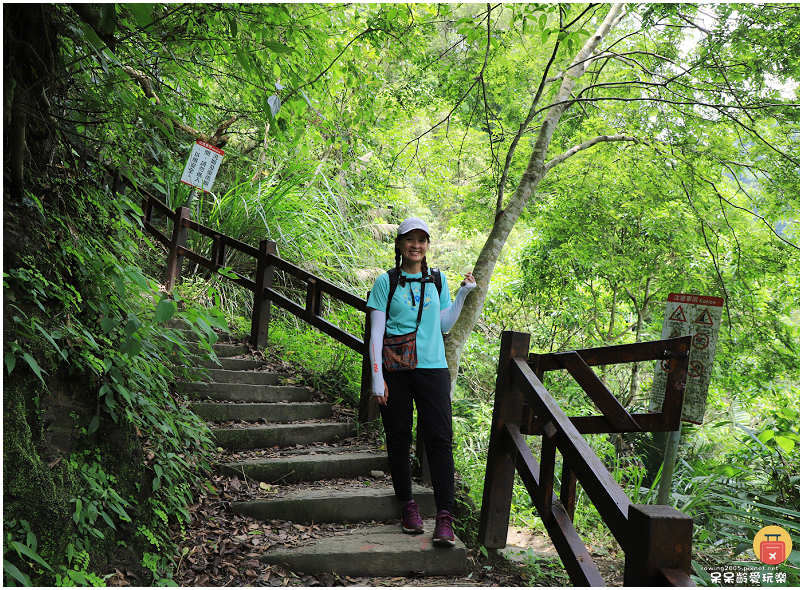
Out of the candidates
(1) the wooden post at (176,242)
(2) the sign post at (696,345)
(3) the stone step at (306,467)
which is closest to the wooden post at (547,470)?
(2) the sign post at (696,345)

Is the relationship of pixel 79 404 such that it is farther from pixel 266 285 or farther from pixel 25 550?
pixel 266 285

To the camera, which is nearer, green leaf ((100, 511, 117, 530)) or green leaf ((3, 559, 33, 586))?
green leaf ((3, 559, 33, 586))

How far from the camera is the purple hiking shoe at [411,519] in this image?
321 cm

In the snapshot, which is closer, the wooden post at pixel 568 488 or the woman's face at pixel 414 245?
the wooden post at pixel 568 488

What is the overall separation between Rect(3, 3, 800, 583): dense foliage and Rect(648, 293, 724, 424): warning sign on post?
526mm

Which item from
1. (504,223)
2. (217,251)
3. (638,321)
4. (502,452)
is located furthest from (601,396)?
(638,321)

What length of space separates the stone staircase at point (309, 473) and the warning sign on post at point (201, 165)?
2.24 metres

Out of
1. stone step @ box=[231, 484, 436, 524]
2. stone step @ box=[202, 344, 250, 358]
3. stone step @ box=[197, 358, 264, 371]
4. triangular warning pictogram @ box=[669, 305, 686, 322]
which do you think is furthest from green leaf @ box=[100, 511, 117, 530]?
triangular warning pictogram @ box=[669, 305, 686, 322]

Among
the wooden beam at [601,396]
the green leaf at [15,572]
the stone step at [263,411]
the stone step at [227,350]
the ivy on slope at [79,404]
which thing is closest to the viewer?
the green leaf at [15,572]

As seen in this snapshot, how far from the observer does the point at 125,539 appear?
266cm

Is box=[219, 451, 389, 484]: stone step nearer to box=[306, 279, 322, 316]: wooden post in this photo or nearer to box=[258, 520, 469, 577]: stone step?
box=[258, 520, 469, 577]: stone step

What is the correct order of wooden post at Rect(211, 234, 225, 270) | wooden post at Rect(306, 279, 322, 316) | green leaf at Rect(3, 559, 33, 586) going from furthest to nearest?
wooden post at Rect(211, 234, 225, 270)
wooden post at Rect(306, 279, 322, 316)
green leaf at Rect(3, 559, 33, 586)

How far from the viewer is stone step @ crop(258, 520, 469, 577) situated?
9.64 feet

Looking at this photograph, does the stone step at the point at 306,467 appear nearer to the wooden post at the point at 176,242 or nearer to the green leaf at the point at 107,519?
the green leaf at the point at 107,519
